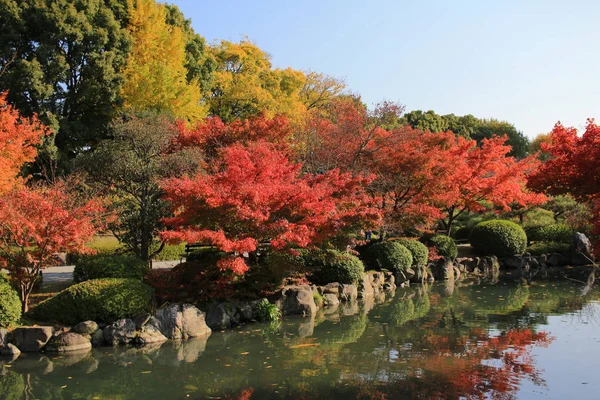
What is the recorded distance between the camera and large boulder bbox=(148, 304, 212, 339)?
355 inches

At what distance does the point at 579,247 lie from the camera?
18.1 meters

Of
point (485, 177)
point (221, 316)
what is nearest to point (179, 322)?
point (221, 316)

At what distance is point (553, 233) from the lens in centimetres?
1953

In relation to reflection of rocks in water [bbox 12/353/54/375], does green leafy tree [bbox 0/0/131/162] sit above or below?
above

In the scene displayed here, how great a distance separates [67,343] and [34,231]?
1.89m

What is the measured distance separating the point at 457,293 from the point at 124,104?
41.6 ft

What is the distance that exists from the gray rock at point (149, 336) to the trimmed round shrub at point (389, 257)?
24.6ft

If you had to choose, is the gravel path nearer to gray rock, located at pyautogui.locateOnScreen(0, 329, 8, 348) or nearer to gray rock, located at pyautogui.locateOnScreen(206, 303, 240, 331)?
gray rock, located at pyautogui.locateOnScreen(0, 329, 8, 348)

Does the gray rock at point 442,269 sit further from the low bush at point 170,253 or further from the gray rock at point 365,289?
the low bush at point 170,253

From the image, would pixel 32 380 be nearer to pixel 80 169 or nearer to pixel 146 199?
pixel 146 199

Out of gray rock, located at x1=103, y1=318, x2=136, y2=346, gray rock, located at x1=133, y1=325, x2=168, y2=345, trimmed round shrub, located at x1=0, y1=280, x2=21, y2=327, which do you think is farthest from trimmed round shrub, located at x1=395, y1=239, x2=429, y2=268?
trimmed round shrub, located at x1=0, y1=280, x2=21, y2=327

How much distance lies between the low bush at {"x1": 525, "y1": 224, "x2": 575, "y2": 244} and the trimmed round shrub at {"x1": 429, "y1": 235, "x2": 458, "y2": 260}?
4.43 meters

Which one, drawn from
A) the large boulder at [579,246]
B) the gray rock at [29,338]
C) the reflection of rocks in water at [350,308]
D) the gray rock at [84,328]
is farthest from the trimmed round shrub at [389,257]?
the gray rock at [29,338]

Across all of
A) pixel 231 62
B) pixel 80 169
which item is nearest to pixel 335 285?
pixel 80 169
